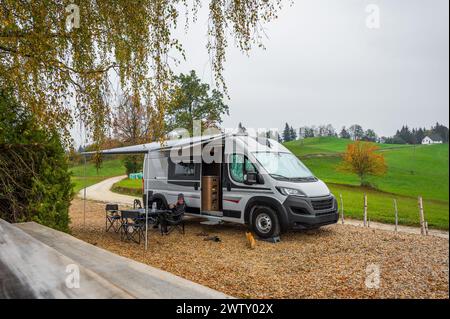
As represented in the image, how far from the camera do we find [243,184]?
29.6 feet

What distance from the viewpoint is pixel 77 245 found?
2.96 metres

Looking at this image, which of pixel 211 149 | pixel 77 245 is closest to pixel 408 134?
pixel 211 149

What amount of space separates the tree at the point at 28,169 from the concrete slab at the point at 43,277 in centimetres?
448

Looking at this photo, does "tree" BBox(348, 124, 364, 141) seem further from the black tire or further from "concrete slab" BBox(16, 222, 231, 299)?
"concrete slab" BBox(16, 222, 231, 299)

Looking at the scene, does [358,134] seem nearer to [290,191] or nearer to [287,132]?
[287,132]

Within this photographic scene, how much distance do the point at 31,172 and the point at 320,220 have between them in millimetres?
6276

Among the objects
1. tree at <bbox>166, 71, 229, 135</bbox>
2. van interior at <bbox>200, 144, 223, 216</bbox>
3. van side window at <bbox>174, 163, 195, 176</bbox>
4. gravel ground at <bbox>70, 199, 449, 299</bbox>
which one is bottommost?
gravel ground at <bbox>70, 199, 449, 299</bbox>

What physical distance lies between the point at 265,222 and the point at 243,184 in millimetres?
1159

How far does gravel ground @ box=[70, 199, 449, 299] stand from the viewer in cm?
463

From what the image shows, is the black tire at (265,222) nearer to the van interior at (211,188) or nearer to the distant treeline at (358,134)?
the van interior at (211,188)

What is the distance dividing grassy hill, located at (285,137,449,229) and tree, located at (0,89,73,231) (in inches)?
257

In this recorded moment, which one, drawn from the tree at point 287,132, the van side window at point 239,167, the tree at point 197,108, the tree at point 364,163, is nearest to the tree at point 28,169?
the van side window at point 239,167

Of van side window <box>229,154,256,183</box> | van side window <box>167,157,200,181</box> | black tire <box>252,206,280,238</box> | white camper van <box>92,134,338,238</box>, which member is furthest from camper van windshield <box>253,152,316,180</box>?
van side window <box>167,157,200,181</box>

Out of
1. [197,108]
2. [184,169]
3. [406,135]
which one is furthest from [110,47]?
[406,135]
